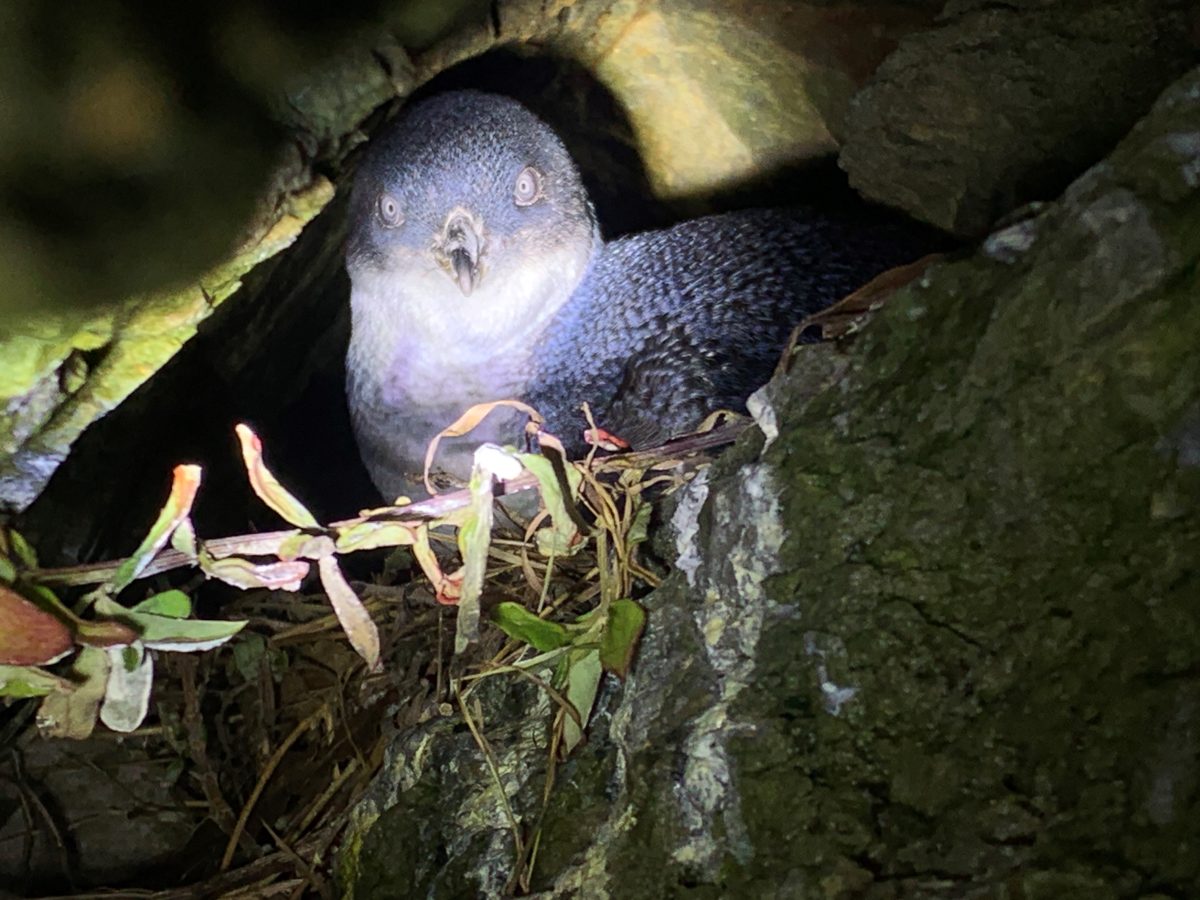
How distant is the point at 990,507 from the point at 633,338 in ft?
4.42

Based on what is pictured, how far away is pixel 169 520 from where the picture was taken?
1208mm

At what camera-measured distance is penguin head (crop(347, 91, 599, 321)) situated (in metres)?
2.31

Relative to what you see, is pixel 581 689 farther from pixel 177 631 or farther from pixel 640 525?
pixel 177 631

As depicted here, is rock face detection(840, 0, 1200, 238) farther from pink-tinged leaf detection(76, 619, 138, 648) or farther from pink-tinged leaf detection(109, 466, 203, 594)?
pink-tinged leaf detection(76, 619, 138, 648)

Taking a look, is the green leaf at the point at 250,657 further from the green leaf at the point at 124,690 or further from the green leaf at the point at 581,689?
the green leaf at the point at 581,689

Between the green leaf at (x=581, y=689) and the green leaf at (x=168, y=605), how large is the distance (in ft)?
1.79

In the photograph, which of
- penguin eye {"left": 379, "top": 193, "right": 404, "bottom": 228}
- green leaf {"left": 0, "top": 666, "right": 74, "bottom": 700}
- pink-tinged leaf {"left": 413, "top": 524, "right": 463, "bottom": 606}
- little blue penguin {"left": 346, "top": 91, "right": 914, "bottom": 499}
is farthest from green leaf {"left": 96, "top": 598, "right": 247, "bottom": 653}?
penguin eye {"left": 379, "top": 193, "right": 404, "bottom": 228}

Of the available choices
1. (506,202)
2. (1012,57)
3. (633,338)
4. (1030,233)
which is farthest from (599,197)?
(1030,233)

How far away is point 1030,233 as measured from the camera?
893 millimetres

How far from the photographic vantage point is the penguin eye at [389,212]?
2363 mm

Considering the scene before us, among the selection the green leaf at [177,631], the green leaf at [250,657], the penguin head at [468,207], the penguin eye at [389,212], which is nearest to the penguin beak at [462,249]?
the penguin head at [468,207]

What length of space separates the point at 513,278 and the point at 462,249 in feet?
0.58

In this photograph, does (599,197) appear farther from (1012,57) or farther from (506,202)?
(1012,57)

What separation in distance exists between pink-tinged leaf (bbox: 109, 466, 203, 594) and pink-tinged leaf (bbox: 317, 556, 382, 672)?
0.18m
